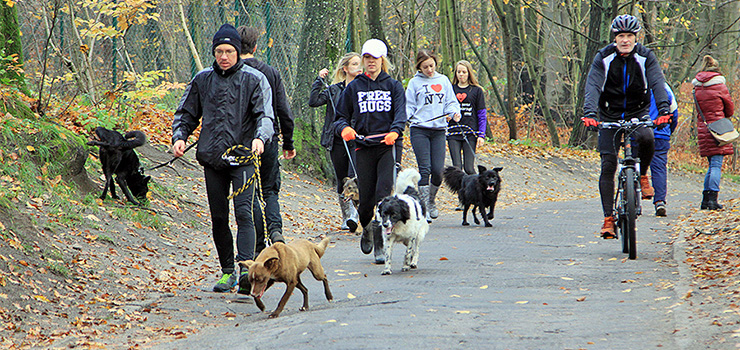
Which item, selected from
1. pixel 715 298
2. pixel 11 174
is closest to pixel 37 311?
pixel 11 174

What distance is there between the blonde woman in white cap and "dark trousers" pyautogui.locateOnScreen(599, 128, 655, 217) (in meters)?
2.11

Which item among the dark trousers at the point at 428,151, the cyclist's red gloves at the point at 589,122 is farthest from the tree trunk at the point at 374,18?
the cyclist's red gloves at the point at 589,122

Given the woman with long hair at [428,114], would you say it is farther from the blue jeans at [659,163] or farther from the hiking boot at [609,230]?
the hiking boot at [609,230]

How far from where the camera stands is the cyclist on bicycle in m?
8.02

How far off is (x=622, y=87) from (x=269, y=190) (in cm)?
371

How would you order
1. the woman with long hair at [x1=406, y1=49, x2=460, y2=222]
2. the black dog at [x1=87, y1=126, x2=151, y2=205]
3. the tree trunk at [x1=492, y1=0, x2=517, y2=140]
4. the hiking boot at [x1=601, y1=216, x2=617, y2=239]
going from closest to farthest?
the hiking boot at [x1=601, y1=216, x2=617, y2=239] → the black dog at [x1=87, y1=126, x2=151, y2=205] → the woman with long hair at [x1=406, y1=49, x2=460, y2=222] → the tree trunk at [x1=492, y1=0, x2=517, y2=140]

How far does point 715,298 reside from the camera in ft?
19.0

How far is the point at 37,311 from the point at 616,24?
232 inches

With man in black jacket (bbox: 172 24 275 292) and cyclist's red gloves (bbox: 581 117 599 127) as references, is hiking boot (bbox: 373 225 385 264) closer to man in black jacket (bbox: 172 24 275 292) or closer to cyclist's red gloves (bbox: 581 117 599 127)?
man in black jacket (bbox: 172 24 275 292)

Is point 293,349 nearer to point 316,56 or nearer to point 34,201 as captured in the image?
point 34,201

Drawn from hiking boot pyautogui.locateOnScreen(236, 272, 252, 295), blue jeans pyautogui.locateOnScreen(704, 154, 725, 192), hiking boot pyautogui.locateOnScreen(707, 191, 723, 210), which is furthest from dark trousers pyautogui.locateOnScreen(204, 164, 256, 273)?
hiking boot pyautogui.locateOnScreen(707, 191, 723, 210)

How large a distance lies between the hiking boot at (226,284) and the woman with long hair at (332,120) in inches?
148

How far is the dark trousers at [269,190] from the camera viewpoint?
7.23 meters

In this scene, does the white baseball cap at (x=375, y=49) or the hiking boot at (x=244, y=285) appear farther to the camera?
the white baseball cap at (x=375, y=49)
